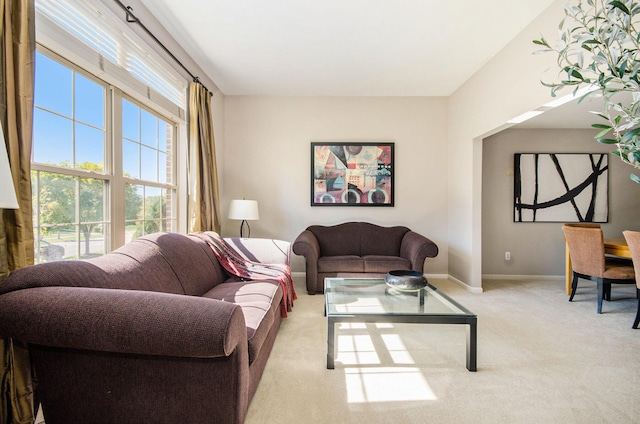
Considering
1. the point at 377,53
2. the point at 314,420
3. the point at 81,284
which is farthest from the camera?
the point at 377,53

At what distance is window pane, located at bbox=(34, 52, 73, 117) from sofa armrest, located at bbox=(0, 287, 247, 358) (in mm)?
1177

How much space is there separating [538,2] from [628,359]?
2839 mm

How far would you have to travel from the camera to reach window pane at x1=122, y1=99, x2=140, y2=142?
2.36m

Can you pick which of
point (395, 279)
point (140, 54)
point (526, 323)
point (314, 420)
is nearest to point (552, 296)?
point (526, 323)

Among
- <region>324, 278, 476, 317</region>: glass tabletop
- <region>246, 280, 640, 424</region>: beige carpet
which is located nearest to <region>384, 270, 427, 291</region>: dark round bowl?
<region>324, 278, 476, 317</region>: glass tabletop

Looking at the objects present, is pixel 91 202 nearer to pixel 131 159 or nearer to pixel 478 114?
pixel 131 159

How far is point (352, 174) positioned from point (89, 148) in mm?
3175

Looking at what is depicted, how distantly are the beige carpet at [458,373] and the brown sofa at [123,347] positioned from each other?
1.43ft

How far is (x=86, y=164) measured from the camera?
198 centimetres

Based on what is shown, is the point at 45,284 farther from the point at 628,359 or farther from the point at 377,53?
the point at 628,359

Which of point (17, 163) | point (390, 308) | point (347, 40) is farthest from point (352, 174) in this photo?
point (17, 163)

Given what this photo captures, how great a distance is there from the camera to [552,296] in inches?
140

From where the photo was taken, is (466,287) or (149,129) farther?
(466,287)

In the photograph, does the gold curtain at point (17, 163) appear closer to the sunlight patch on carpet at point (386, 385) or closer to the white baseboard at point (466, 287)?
the sunlight patch on carpet at point (386, 385)
